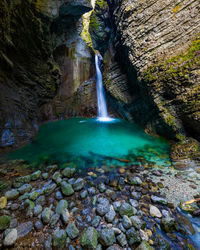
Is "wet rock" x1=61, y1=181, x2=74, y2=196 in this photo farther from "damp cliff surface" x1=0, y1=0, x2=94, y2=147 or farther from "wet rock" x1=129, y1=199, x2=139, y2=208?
"damp cliff surface" x1=0, y1=0, x2=94, y2=147

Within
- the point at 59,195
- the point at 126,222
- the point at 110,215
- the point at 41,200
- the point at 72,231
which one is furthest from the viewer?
the point at 59,195

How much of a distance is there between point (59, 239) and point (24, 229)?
0.63m

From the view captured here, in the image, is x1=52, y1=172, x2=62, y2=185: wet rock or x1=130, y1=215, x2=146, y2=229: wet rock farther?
x1=52, y1=172, x2=62, y2=185: wet rock

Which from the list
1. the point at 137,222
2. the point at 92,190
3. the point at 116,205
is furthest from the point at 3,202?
the point at 137,222

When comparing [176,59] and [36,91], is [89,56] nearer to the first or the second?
[36,91]

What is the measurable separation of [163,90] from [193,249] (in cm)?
568

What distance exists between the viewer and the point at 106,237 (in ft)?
5.10

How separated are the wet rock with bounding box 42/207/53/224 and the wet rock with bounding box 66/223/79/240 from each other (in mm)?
395

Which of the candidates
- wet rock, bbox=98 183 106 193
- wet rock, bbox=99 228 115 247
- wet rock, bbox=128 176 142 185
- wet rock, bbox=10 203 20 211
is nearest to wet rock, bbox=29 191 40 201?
wet rock, bbox=10 203 20 211

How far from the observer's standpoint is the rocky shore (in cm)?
155

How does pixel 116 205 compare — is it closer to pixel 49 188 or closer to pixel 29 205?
pixel 49 188

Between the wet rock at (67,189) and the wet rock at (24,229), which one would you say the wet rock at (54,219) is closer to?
the wet rock at (24,229)

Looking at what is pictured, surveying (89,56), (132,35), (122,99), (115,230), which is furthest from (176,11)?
(89,56)

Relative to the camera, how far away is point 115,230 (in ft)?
5.51
